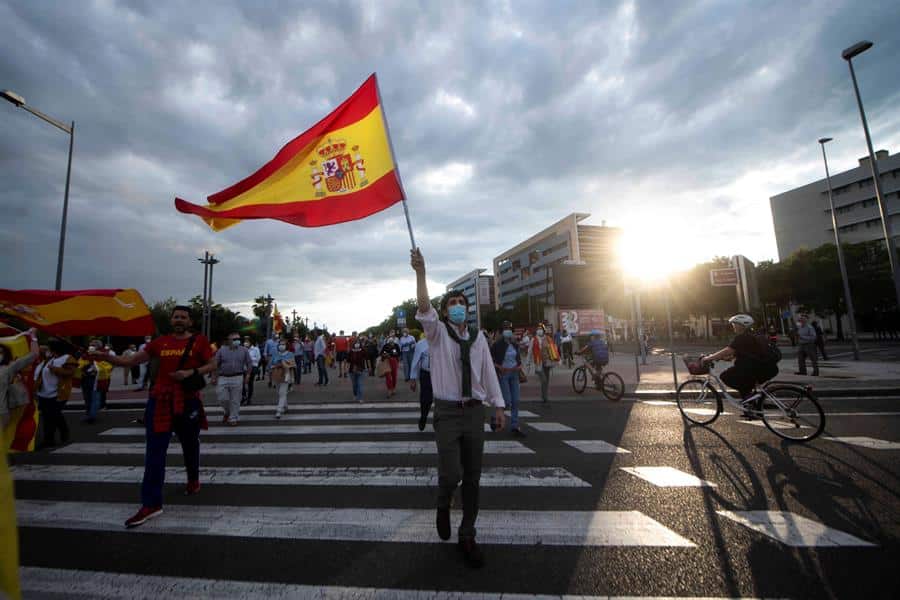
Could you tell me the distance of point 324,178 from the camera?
526 cm

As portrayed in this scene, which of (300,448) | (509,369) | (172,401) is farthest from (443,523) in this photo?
(509,369)

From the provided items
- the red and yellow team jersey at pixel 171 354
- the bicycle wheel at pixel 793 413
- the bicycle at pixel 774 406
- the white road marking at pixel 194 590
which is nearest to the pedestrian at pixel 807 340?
the bicycle at pixel 774 406

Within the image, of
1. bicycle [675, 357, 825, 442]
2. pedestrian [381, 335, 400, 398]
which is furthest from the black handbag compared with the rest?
bicycle [675, 357, 825, 442]

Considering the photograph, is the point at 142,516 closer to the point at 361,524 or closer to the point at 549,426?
the point at 361,524

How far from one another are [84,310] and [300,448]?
3.37 metres

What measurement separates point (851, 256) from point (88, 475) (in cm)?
5187

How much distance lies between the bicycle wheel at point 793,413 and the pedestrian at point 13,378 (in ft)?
31.7

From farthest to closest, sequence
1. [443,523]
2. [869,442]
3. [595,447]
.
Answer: [595,447], [869,442], [443,523]

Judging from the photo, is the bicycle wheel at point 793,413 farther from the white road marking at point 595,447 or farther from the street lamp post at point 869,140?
the street lamp post at point 869,140

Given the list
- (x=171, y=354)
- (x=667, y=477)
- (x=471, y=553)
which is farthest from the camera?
(x=667, y=477)

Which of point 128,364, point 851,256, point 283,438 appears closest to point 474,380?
point 128,364

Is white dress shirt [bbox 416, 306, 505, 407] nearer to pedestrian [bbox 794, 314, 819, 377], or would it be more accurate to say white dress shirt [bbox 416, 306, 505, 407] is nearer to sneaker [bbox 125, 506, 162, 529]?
sneaker [bbox 125, 506, 162, 529]

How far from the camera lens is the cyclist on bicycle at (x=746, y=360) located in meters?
6.54

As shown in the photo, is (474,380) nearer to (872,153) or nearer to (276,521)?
(276,521)
